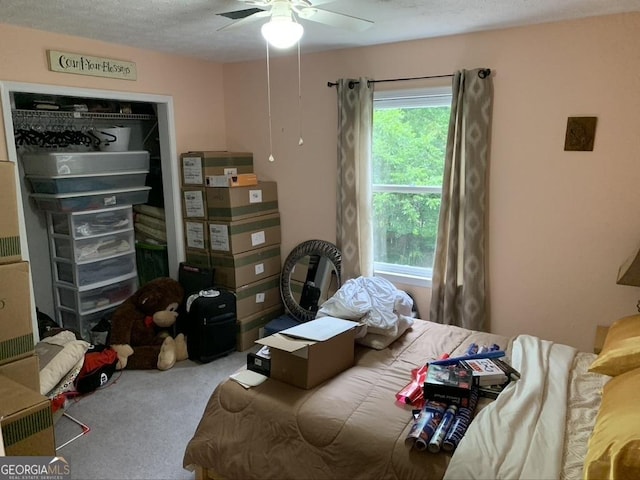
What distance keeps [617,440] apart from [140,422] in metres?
2.46

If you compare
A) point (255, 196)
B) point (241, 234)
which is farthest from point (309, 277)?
point (255, 196)

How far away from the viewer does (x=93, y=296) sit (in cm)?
380

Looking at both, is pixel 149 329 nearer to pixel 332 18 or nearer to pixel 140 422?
pixel 140 422

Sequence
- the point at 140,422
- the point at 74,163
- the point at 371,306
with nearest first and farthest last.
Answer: the point at 371,306, the point at 140,422, the point at 74,163

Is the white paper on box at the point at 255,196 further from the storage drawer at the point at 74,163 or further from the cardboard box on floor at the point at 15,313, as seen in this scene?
the cardboard box on floor at the point at 15,313

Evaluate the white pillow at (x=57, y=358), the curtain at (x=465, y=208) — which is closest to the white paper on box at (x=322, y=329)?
the curtain at (x=465, y=208)

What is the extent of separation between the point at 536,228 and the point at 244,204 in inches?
84.0

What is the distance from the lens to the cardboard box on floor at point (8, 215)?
2.10 metres

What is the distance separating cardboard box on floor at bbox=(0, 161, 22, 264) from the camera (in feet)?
6.89

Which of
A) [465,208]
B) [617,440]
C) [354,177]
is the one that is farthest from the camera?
[354,177]

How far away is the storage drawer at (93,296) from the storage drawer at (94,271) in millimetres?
59

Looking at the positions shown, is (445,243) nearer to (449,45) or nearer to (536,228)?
(536,228)

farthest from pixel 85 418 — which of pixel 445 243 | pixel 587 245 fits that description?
pixel 587 245

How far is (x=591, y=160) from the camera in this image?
276 cm
